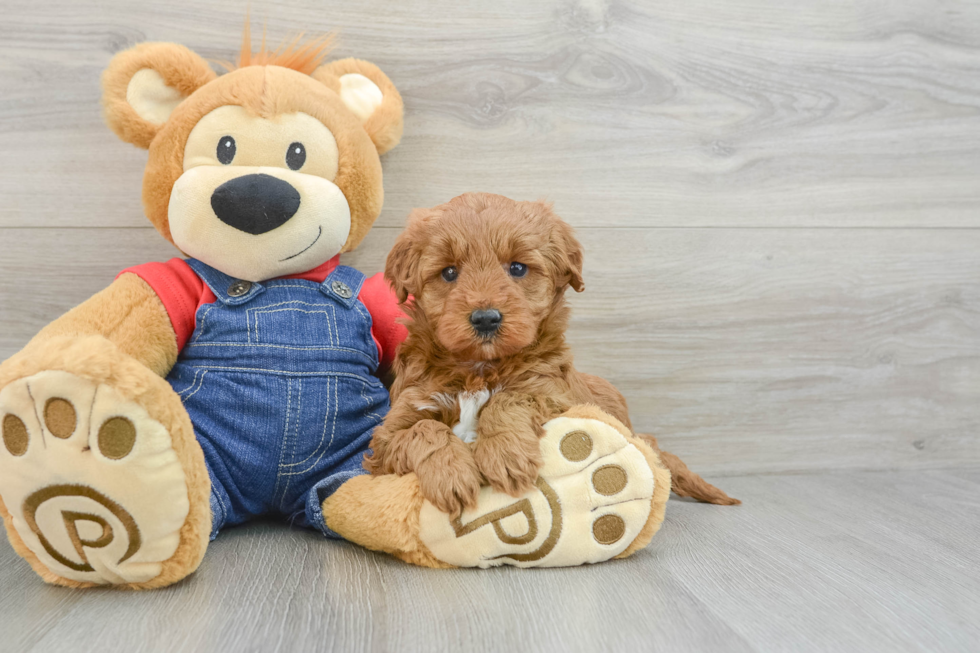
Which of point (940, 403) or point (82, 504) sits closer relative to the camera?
point (82, 504)

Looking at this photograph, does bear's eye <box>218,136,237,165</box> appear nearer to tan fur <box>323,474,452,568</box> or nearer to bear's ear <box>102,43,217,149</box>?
bear's ear <box>102,43,217,149</box>

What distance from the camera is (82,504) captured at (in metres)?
0.83

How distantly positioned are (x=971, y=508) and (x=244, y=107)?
155cm

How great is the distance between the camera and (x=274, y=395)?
1.09 m

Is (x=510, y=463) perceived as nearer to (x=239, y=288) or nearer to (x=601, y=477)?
(x=601, y=477)

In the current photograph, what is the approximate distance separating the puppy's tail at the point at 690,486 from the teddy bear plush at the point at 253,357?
0.30 metres

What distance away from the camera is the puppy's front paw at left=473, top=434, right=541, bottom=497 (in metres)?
0.94

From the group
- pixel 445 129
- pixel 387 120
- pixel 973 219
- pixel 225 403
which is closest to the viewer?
pixel 225 403

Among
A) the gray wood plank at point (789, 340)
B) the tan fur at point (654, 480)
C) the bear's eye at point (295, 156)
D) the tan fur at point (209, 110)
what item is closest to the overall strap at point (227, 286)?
the tan fur at point (209, 110)

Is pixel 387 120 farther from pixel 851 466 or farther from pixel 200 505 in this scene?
pixel 851 466

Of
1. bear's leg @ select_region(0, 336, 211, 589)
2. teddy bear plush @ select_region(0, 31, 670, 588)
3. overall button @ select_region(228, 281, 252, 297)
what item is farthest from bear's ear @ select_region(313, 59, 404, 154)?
bear's leg @ select_region(0, 336, 211, 589)

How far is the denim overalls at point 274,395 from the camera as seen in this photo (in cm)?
107

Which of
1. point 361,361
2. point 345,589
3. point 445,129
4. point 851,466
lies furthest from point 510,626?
point 851,466

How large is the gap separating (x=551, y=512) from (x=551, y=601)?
12 cm
